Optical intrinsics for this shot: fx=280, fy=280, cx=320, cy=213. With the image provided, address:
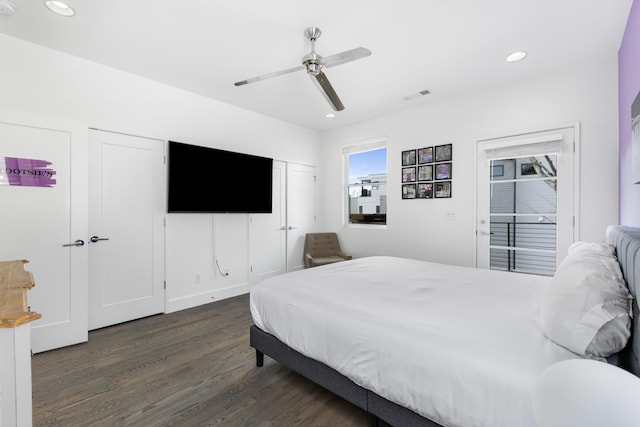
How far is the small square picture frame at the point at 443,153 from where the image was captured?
386 centimetres

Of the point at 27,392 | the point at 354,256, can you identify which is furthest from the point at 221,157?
the point at 27,392

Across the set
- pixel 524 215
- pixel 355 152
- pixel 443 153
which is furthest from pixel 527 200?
pixel 355 152

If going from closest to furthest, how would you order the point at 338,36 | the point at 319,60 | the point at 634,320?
the point at 634,320 < the point at 319,60 < the point at 338,36

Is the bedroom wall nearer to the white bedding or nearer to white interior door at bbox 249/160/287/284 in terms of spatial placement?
the white bedding

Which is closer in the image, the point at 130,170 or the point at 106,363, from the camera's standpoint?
the point at 106,363

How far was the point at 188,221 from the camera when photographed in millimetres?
3691

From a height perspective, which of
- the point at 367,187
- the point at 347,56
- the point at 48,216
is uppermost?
the point at 347,56

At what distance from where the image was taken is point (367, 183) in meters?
5.00

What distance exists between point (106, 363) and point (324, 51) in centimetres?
339

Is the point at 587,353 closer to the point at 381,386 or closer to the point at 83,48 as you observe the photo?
the point at 381,386

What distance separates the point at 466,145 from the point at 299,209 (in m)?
2.84

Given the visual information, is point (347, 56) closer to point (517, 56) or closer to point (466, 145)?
point (517, 56)

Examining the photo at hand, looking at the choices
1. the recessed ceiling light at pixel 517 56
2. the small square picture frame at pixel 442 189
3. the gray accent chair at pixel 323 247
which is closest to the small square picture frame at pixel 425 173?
the small square picture frame at pixel 442 189

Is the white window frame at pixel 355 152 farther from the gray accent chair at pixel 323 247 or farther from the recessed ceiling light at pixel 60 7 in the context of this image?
the recessed ceiling light at pixel 60 7
